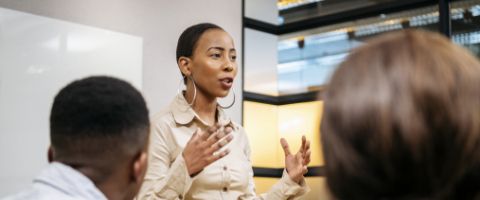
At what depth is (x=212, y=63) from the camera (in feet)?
7.33

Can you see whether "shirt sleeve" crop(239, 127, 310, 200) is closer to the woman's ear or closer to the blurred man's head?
the woman's ear

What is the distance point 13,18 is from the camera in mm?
3254

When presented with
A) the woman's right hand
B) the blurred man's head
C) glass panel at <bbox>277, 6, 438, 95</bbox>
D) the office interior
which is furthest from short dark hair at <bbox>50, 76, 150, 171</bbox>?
glass panel at <bbox>277, 6, 438, 95</bbox>

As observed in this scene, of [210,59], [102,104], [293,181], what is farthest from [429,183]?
[210,59]

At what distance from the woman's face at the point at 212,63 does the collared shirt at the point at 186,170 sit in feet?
0.28

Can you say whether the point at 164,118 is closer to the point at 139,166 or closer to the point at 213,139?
the point at 213,139

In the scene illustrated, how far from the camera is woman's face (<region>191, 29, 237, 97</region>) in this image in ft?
7.28

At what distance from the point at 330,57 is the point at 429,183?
430 centimetres

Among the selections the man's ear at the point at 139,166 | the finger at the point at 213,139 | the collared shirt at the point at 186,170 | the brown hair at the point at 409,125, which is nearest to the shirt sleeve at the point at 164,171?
the collared shirt at the point at 186,170

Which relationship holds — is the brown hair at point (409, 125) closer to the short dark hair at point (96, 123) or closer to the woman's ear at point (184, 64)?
the short dark hair at point (96, 123)

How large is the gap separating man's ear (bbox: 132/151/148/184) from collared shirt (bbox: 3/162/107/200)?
0.10 m

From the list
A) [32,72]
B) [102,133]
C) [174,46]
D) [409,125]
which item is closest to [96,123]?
[102,133]

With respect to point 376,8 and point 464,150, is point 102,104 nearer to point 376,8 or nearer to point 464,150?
point 464,150

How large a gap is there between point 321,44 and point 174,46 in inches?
50.9
